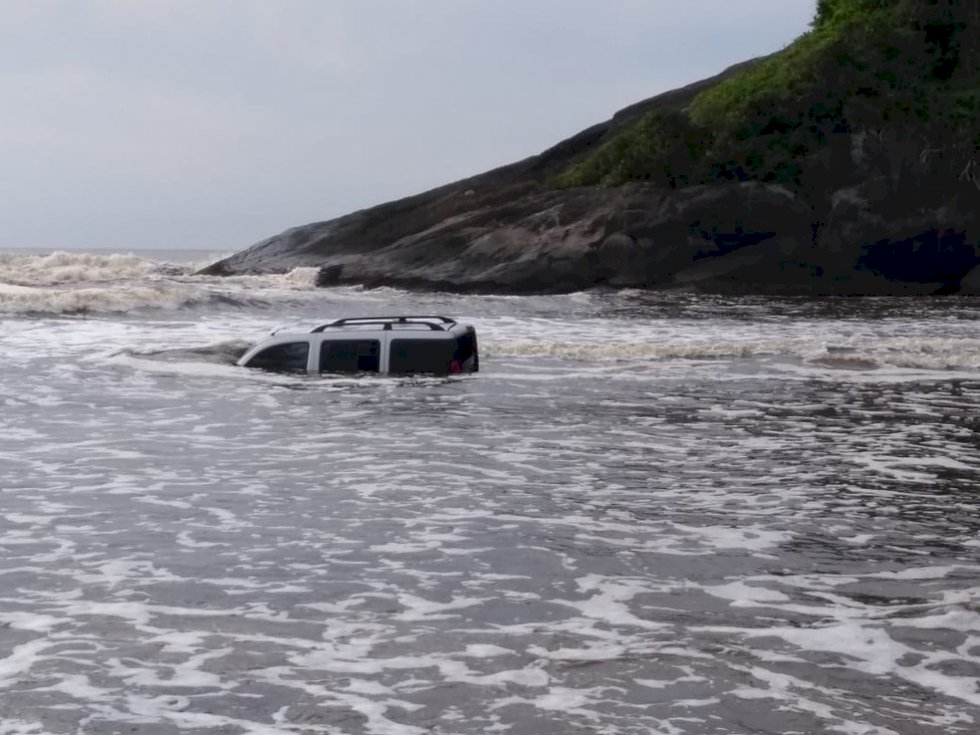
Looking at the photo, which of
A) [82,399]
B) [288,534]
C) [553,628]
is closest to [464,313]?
[82,399]

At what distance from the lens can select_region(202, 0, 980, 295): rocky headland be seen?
4912cm

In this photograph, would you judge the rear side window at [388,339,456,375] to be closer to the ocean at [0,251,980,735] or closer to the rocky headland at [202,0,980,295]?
the ocean at [0,251,980,735]

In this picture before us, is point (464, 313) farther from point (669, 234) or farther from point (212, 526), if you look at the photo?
point (212, 526)

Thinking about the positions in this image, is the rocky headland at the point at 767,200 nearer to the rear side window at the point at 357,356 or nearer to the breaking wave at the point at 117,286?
the breaking wave at the point at 117,286

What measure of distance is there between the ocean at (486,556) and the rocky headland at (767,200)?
102 feet

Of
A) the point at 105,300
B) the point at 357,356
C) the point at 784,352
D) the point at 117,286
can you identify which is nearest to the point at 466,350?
the point at 357,356

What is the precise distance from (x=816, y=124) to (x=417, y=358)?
127 feet

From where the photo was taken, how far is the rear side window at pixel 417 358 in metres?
18.0

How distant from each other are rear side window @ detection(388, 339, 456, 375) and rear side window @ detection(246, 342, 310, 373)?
1234 millimetres

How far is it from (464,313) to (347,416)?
20801 millimetres

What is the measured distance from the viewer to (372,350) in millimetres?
18078

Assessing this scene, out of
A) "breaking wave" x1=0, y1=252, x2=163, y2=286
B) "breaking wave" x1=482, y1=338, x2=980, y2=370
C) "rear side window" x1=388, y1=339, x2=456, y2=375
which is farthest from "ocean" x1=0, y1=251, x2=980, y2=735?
"breaking wave" x1=0, y1=252, x2=163, y2=286

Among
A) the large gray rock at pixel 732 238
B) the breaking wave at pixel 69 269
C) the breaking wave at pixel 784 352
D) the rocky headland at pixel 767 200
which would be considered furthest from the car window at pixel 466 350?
the breaking wave at pixel 69 269

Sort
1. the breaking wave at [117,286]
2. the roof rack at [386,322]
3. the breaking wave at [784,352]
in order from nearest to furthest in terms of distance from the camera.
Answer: the roof rack at [386,322], the breaking wave at [784,352], the breaking wave at [117,286]
